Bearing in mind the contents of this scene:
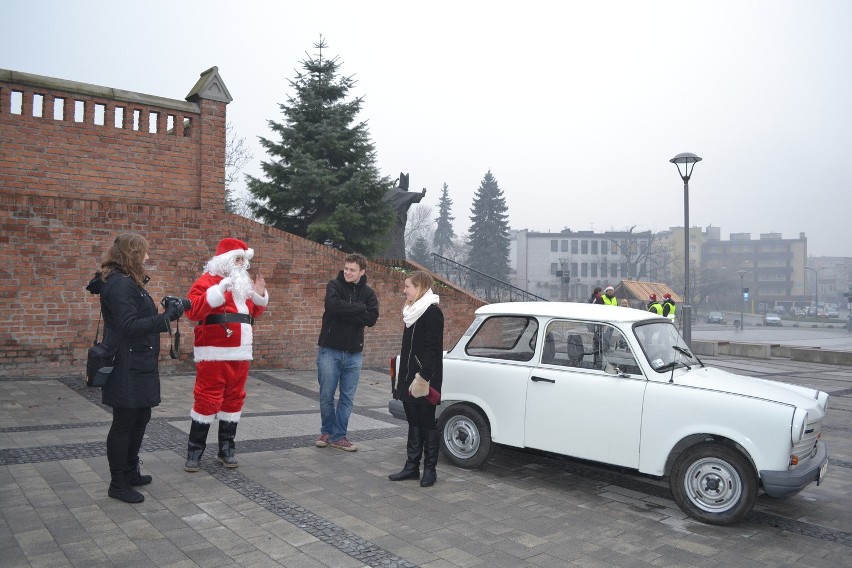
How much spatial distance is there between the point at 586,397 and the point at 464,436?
1.40m

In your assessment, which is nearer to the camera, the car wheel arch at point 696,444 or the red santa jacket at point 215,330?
the car wheel arch at point 696,444

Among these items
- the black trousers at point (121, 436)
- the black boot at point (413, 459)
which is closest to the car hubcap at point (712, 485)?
the black boot at point (413, 459)

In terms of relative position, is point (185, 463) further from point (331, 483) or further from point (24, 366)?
point (24, 366)

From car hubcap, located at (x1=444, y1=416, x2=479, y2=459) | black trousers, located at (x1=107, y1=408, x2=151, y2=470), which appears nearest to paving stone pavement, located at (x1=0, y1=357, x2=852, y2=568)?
car hubcap, located at (x1=444, y1=416, x2=479, y2=459)

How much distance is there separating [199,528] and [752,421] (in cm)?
408

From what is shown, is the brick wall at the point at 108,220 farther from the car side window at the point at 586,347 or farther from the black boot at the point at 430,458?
the car side window at the point at 586,347

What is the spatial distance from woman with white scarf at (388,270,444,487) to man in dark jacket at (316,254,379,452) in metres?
0.82

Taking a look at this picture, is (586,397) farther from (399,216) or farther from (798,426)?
(399,216)

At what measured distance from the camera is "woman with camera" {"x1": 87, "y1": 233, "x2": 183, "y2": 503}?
16.3 ft

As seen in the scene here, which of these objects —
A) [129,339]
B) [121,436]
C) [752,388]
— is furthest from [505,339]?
[121,436]

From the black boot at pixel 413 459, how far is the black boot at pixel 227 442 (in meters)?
1.45

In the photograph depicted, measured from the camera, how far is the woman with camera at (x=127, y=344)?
498 centimetres

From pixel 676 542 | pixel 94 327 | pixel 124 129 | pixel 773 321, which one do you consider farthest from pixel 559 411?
pixel 773 321

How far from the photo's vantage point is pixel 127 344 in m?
5.07
